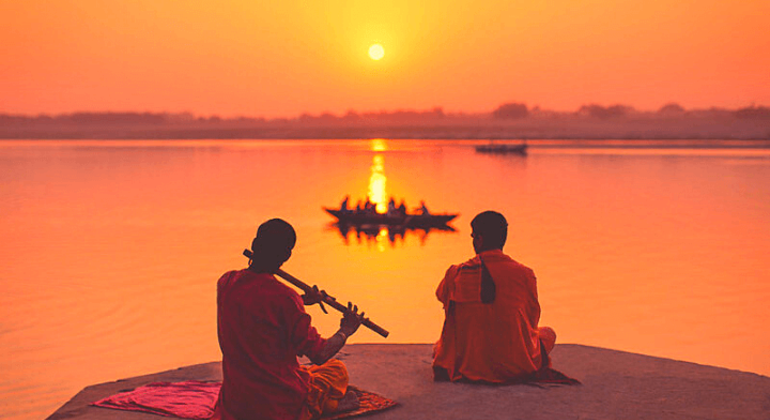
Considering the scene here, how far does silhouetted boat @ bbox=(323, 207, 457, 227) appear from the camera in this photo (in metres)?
30.7

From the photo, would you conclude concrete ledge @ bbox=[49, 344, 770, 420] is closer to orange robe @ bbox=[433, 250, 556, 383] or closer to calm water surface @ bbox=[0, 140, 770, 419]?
orange robe @ bbox=[433, 250, 556, 383]

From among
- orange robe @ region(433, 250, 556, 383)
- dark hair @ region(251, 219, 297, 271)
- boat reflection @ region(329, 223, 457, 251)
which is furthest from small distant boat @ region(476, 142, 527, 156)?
dark hair @ region(251, 219, 297, 271)

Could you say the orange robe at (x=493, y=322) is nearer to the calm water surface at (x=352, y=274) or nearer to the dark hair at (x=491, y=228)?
the dark hair at (x=491, y=228)

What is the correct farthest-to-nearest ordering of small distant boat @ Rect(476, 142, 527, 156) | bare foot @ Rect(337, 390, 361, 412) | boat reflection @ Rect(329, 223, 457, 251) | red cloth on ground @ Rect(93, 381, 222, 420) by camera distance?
small distant boat @ Rect(476, 142, 527, 156) < boat reflection @ Rect(329, 223, 457, 251) < red cloth on ground @ Rect(93, 381, 222, 420) < bare foot @ Rect(337, 390, 361, 412)

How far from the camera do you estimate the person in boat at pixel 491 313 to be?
6.62 metres

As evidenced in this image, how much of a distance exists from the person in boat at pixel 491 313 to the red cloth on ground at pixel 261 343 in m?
1.54

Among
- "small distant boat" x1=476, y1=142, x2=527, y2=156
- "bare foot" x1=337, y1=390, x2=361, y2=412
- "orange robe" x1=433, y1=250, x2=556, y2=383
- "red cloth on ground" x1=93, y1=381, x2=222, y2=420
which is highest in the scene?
"orange robe" x1=433, y1=250, x2=556, y2=383

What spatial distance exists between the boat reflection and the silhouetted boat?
0.85ft

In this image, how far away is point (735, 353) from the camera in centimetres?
1249

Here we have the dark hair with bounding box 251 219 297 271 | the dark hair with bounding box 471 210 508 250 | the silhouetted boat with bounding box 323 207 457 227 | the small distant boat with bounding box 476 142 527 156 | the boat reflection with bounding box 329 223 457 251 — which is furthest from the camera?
the small distant boat with bounding box 476 142 527 156

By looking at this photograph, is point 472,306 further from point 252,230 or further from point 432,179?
point 432,179

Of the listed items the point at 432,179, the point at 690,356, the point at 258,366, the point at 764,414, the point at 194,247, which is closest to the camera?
the point at 258,366

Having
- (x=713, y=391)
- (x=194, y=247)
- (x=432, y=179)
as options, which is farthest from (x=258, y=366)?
(x=432, y=179)

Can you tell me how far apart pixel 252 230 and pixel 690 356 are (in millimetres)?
20641
